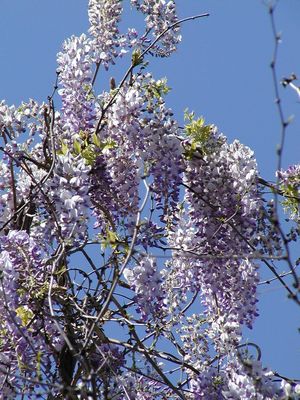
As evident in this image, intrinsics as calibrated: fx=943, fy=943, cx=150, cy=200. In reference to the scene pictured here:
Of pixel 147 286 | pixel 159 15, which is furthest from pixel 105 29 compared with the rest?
pixel 147 286

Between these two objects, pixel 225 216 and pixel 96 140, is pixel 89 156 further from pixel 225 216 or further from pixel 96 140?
pixel 225 216

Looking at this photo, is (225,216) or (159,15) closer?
(225,216)

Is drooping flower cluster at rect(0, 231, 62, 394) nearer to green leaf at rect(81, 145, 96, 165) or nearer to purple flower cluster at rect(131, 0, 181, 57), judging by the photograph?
green leaf at rect(81, 145, 96, 165)

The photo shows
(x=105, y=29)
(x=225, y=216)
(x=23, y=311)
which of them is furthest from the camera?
(x=105, y=29)

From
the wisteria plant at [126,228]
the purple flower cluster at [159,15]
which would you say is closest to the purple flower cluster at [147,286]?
the wisteria plant at [126,228]

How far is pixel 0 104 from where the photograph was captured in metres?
4.35

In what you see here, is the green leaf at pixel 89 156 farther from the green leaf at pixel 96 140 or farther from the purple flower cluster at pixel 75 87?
the purple flower cluster at pixel 75 87

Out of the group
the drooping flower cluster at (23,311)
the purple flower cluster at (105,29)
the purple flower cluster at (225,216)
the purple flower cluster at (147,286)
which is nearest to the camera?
the drooping flower cluster at (23,311)

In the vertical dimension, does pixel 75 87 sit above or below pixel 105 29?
below

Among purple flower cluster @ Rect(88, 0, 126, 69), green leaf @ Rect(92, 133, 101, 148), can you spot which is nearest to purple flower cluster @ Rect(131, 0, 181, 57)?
purple flower cluster @ Rect(88, 0, 126, 69)

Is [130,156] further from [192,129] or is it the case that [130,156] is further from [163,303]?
[163,303]

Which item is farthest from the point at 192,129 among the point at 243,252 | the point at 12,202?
the point at 12,202

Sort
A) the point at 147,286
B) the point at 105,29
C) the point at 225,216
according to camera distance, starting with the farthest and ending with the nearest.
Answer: the point at 105,29, the point at 225,216, the point at 147,286

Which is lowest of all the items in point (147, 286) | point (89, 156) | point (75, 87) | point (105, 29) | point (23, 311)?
point (23, 311)
